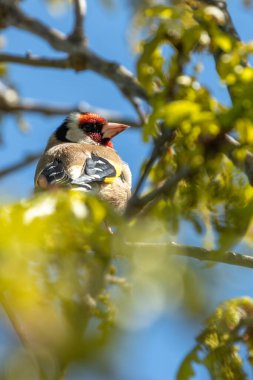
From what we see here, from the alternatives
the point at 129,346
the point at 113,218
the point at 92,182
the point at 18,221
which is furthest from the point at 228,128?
the point at 92,182

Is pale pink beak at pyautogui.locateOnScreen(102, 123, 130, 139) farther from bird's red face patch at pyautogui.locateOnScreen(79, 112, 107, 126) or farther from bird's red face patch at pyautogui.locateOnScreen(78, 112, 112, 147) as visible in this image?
bird's red face patch at pyautogui.locateOnScreen(79, 112, 107, 126)

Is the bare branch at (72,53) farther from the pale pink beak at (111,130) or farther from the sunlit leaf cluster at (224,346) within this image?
the pale pink beak at (111,130)

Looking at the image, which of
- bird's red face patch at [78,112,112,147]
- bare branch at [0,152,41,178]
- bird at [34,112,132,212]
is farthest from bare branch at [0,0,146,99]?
bird's red face patch at [78,112,112,147]

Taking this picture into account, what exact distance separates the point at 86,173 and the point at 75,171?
3.5 inches

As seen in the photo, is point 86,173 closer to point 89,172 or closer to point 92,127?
point 89,172

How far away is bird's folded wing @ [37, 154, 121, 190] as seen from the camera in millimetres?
3939

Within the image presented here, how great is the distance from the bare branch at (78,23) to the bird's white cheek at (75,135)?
3021 millimetres

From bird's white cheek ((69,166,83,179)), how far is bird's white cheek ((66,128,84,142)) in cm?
184

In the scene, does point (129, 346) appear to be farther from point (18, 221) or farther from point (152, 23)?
point (152, 23)

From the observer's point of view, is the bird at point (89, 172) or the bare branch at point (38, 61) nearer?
the bare branch at point (38, 61)

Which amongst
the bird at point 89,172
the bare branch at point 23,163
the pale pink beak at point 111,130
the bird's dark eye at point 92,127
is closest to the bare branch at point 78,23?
the bare branch at point 23,163

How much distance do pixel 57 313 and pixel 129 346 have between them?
0.23 meters

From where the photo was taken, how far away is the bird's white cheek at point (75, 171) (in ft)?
13.3

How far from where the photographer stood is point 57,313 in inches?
45.2
